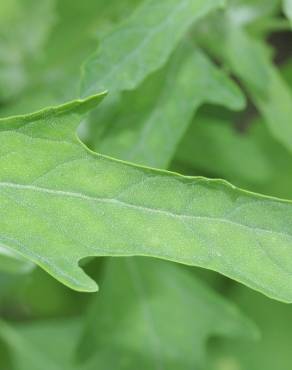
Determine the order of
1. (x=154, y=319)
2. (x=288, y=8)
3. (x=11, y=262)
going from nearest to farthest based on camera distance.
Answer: (x=11, y=262), (x=288, y=8), (x=154, y=319)

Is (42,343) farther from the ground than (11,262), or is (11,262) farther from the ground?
(11,262)

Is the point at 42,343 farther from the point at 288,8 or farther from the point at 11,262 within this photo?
the point at 288,8

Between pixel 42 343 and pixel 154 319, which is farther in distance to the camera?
pixel 42 343

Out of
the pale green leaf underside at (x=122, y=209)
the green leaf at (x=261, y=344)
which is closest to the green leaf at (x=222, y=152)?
the green leaf at (x=261, y=344)

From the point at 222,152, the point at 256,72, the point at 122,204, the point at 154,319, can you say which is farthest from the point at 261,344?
the point at 122,204

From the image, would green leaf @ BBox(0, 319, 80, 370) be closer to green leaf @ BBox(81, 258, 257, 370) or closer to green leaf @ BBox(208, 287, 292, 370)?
green leaf @ BBox(81, 258, 257, 370)

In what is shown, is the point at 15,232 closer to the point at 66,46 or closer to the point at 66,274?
the point at 66,274
